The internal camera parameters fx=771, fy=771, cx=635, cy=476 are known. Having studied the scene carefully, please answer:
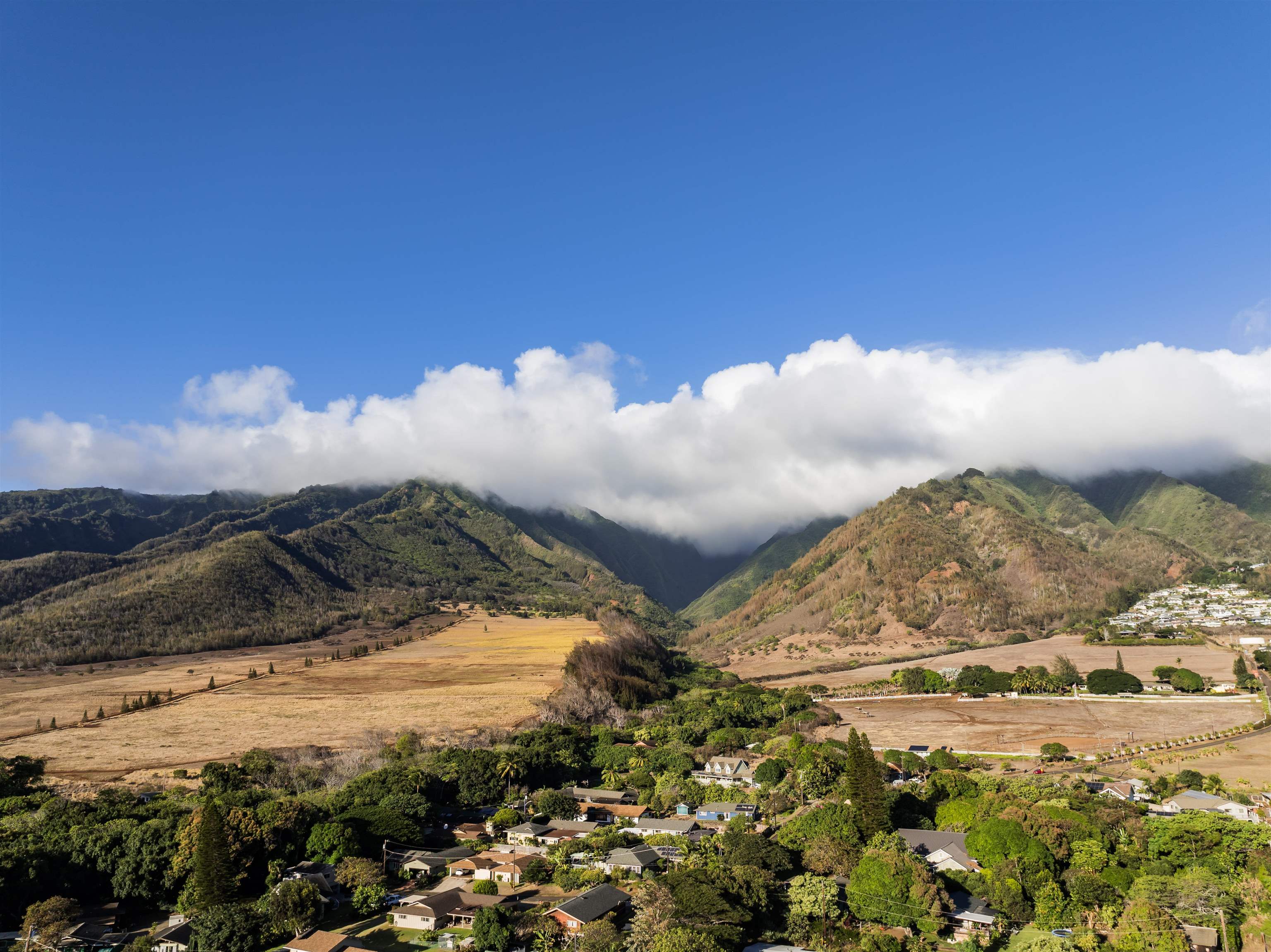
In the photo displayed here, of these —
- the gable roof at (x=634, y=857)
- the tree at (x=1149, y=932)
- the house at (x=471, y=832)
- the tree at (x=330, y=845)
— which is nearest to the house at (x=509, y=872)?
the gable roof at (x=634, y=857)

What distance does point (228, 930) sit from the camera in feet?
110

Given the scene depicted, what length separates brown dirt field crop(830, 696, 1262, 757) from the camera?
78562 millimetres

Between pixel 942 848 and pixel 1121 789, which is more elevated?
pixel 942 848

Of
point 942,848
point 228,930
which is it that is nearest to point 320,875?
Answer: point 228,930

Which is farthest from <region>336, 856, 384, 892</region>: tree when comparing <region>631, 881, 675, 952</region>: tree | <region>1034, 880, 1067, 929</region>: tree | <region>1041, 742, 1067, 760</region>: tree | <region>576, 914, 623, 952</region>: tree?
<region>1041, 742, 1067, 760</region>: tree

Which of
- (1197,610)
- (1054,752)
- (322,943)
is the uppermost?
(322,943)

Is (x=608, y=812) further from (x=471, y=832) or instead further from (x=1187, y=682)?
(x=1187, y=682)

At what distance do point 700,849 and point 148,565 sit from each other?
176981mm

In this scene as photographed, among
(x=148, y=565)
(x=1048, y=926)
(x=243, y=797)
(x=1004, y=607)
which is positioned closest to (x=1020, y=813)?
(x=1048, y=926)

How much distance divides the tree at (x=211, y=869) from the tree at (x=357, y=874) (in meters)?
5.18

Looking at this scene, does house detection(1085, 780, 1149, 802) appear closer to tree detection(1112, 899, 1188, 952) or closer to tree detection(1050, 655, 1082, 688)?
→ tree detection(1112, 899, 1188, 952)

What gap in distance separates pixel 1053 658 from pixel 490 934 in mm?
122002

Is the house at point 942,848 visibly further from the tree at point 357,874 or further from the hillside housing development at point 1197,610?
the hillside housing development at point 1197,610

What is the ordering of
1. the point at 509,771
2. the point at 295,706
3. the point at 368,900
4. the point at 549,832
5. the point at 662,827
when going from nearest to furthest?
the point at 368,900 → the point at 549,832 → the point at 662,827 → the point at 509,771 → the point at 295,706
